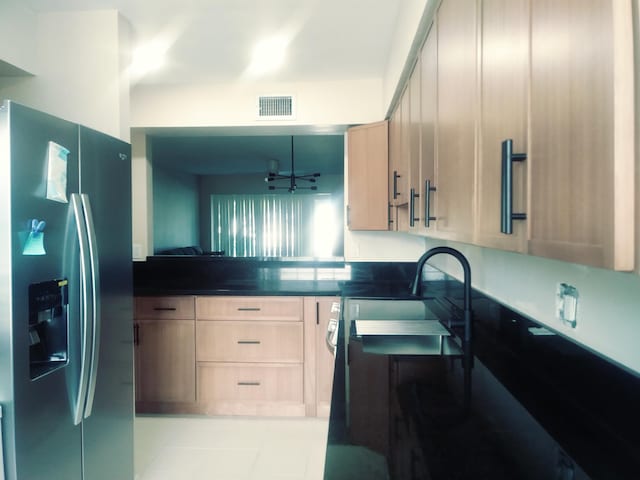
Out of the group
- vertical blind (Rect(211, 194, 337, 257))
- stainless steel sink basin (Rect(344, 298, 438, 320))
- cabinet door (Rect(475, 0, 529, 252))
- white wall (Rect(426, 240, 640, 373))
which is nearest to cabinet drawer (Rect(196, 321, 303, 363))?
stainless steel sink basin (Rect(344, 298, 438, 320))

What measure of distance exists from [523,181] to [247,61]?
8.31ft

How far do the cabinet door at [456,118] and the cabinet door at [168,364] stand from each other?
2293 millimetres

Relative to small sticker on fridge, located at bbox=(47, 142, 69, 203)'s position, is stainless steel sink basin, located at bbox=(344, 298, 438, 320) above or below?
below

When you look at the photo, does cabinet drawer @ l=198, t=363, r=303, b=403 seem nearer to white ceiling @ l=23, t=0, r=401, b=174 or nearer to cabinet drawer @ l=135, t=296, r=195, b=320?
cabinet drawer @ l=135, t=296, r=195, b=320

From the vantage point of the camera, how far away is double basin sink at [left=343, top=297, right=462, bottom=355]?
5.90ft

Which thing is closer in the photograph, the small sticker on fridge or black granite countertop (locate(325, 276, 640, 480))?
black granite countertop (locate(325, 276, 640, 480))

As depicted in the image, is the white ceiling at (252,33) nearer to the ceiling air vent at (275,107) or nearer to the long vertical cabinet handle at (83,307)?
the ceiling air vent at (275,107)

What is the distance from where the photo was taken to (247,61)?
279 centimetres

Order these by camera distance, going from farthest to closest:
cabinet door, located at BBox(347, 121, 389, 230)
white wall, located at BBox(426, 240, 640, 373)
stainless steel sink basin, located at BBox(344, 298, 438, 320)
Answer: cabinet door, located at BBox(347, 121, 389, 230) → stainless steel sink basin, located at BBox(344, 298, 438, 320) → white wall, located at BBox(426, 240, 640, 373)

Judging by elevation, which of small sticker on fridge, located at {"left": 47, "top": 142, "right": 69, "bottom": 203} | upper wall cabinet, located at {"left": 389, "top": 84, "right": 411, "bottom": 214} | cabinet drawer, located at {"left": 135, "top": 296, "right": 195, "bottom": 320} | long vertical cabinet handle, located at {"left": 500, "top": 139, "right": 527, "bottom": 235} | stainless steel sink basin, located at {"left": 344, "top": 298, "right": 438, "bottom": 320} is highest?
upper wall cabinet, located at {"left": 389, "top": 84, "right": 411, "bottom": 214}

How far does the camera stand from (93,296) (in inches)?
64.4

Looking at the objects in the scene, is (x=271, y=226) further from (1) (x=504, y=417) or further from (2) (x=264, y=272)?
(1) (x=504, y=417)

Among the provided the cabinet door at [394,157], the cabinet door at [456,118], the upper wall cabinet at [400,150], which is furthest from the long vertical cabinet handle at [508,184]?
the cabinet door at [394,157]

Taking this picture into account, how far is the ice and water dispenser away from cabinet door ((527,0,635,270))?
5.04 feet
